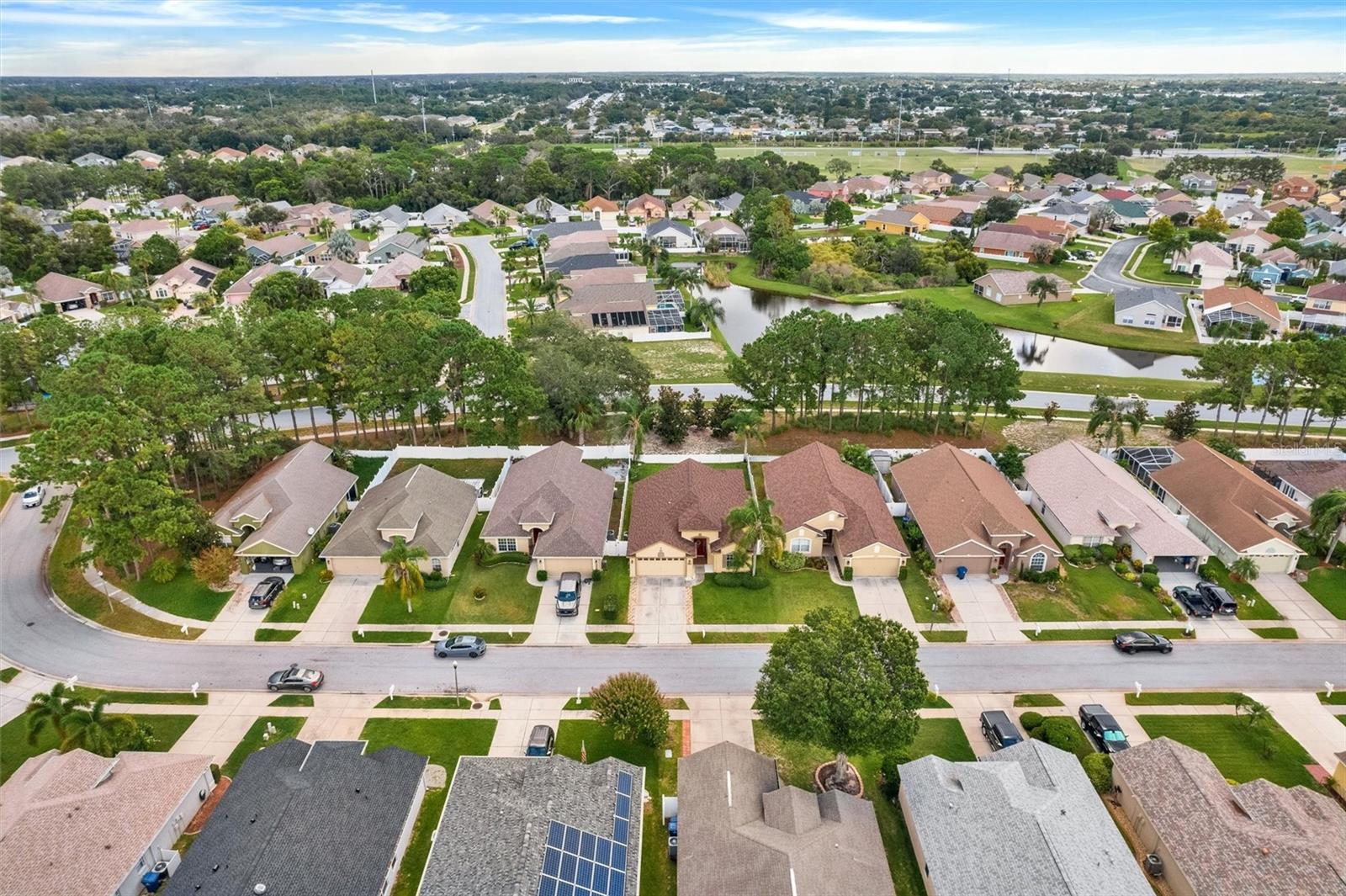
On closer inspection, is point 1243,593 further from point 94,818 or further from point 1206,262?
point 1206,262

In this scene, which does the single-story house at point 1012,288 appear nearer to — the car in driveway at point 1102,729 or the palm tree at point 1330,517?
the palm tree at point 1330,517

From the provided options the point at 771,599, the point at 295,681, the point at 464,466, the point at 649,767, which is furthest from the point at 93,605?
the point at 771,599

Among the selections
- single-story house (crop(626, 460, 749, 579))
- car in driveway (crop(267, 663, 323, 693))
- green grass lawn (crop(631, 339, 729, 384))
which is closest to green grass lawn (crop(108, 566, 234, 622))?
car in driveway (crop(267, 663, 323, 693))

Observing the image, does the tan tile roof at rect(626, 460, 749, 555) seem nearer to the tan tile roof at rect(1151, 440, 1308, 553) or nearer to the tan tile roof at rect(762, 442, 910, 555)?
the tan tile roof at rect(762, 442, 910, 555)

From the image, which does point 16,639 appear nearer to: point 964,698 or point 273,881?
point 273,881

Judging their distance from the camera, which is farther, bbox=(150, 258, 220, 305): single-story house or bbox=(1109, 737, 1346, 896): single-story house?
bbox=(150, 258, 220, 305): single-story house

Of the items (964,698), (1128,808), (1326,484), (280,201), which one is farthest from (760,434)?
(280,201)
